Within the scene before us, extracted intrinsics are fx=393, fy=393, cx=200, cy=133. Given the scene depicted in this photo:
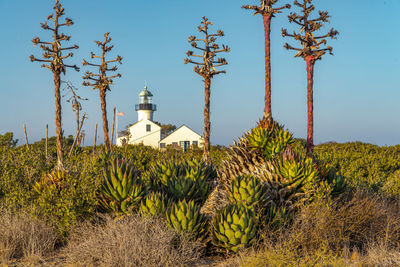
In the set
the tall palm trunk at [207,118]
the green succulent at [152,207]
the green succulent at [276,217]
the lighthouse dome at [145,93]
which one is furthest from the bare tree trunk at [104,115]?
the lighthouse dome at [145,93]

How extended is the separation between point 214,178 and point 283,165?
2.19 meters

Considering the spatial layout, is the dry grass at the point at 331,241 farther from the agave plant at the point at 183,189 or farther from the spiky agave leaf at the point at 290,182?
the agave plant at the point at 183,189

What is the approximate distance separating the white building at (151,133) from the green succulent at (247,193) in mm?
46305

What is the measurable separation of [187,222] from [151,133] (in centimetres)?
5506

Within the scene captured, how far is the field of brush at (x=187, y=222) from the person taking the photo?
591cm

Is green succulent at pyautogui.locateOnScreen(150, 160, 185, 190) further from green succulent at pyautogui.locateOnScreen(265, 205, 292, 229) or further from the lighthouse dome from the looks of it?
the lighthouse dome

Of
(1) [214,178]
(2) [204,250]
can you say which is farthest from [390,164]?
(2) [204,250]

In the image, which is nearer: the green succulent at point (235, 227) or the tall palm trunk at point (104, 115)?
the green succulent at point (235, 227)

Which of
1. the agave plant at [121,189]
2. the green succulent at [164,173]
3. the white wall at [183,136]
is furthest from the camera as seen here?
the white wall at [183,136]

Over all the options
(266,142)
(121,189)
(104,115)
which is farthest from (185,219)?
(104,115)

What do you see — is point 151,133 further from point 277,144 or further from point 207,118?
point 277,144

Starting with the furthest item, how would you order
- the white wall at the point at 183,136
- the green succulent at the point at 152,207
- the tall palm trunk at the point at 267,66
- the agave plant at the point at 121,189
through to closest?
the white wall at the point at 183,136
the tall palm trunk at the point at 267,66
the agave plant at the point at 121,189
the green succulent at the point at 152,207

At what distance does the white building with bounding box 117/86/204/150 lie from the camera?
57.8 metres

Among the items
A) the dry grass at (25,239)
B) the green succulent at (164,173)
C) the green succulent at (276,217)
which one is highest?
the green succulent at (164,173)
